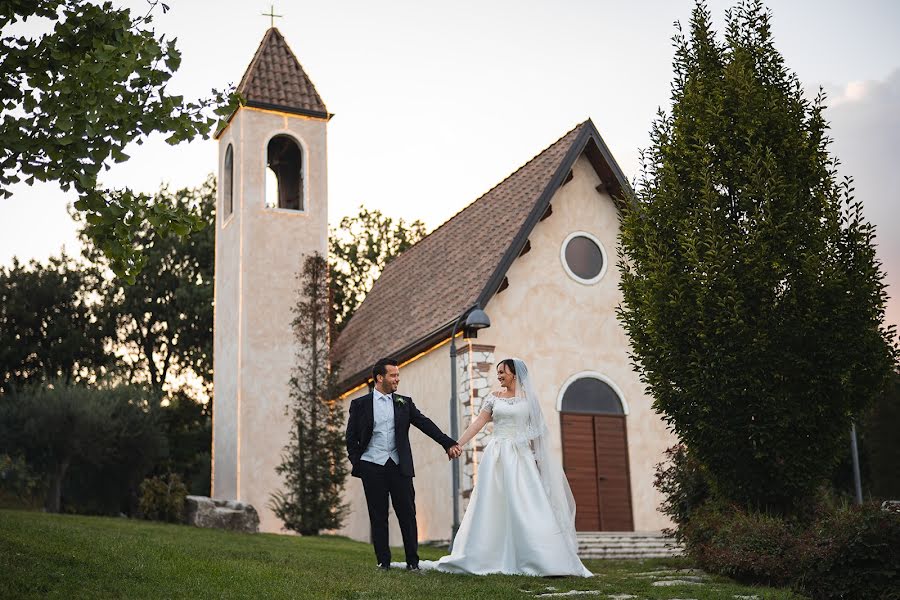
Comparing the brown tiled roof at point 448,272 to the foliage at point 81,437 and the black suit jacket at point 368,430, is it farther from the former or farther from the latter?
the black suit jacket at point 368,430

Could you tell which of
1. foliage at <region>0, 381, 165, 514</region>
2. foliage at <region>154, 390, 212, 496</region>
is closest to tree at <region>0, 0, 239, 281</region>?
foliage at <region>0, 381, 165, 514</region>

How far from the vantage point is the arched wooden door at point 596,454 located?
65.1 feet

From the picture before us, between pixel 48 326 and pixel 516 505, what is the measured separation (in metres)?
29.9

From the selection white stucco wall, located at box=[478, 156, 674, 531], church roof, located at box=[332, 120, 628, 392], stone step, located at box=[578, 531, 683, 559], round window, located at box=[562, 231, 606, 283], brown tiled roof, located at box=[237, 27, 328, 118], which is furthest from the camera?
brown tiled roof, located at box=[237, 27, 328, 118]

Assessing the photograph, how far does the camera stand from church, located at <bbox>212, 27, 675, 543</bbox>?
65.5 feet

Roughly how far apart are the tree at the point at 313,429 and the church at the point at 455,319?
0.69m

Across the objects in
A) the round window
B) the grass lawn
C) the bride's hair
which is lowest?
the grass lawn

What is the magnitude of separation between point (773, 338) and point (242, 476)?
15.1 metres

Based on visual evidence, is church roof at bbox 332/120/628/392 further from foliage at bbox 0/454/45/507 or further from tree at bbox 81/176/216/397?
tree at bbox 81/176/216/397

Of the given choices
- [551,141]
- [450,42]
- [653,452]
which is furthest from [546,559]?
[551,141]

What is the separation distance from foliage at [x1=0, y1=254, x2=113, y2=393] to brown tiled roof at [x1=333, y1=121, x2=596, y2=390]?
12895 mm

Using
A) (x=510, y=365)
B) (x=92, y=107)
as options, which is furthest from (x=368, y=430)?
(x=92, y=107)

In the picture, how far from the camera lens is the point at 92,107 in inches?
303

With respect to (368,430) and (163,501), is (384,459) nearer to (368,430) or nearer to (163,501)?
(368,430)
